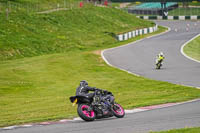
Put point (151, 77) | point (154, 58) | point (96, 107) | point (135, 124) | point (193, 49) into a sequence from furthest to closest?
1. point (193, 49)
2. point (154, 58)
3. point (151, 77)
4. point (96, 107)
5. point (135, 124)

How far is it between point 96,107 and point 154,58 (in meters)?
27.0

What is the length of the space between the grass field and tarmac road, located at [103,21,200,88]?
143 centimetres

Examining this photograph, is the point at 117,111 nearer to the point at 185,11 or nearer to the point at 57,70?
the point at 57,70

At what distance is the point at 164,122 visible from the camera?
14.1 meters

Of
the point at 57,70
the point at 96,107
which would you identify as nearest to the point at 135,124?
the point at 96,107

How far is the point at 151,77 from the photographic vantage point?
29.7 m

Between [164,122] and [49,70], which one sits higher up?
[164,122]

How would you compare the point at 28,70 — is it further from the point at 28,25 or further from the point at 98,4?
the point at 98,4

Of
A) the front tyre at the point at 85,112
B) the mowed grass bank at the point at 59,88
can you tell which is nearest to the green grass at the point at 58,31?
the mowed grass bank at the point at 59,88

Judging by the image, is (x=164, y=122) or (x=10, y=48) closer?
(x=164, y=122)

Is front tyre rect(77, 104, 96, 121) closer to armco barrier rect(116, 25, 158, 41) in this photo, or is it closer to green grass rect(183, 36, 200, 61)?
green grass rect(183, 36, 200, 61)

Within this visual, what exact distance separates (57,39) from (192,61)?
20619 millimetres

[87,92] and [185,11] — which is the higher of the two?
[87,92]

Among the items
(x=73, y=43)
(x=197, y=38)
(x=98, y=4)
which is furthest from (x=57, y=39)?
(x=98, y=4)
